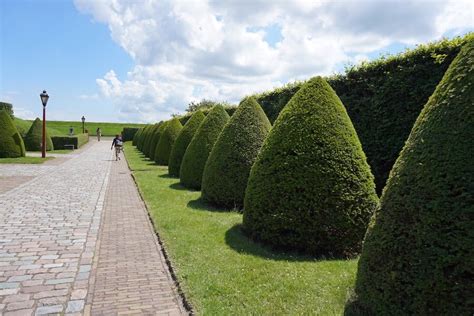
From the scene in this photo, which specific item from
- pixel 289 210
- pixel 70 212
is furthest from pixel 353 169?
pixel 70 212

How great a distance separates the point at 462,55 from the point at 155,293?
162 inches

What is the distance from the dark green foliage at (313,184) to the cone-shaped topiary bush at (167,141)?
15.7m

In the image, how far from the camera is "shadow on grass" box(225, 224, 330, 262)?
18.6 feet

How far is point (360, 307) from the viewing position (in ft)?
11.9

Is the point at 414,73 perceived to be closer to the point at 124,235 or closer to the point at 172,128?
the point at 124,235

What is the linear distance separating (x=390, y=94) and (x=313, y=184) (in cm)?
411

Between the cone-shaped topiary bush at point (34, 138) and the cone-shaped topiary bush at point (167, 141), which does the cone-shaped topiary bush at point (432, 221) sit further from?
the cone-shaped topiary bush at point (34, 138)

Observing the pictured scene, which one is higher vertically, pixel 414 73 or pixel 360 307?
pixel 414 73

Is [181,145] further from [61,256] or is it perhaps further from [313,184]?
[313,184]

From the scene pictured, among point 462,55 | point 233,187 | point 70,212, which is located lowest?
point 70,212

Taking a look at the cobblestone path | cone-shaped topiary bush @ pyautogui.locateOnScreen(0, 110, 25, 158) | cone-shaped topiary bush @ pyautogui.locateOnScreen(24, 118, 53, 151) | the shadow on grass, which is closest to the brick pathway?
the cobblestone path

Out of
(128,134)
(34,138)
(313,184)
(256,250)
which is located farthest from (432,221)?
(128,134)

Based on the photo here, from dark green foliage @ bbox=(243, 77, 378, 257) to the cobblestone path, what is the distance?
75.7 inches

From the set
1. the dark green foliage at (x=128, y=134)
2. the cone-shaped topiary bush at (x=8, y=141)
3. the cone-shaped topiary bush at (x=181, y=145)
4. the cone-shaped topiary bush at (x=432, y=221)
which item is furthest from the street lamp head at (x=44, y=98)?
the dark green foliage at (x=128, y=134)
